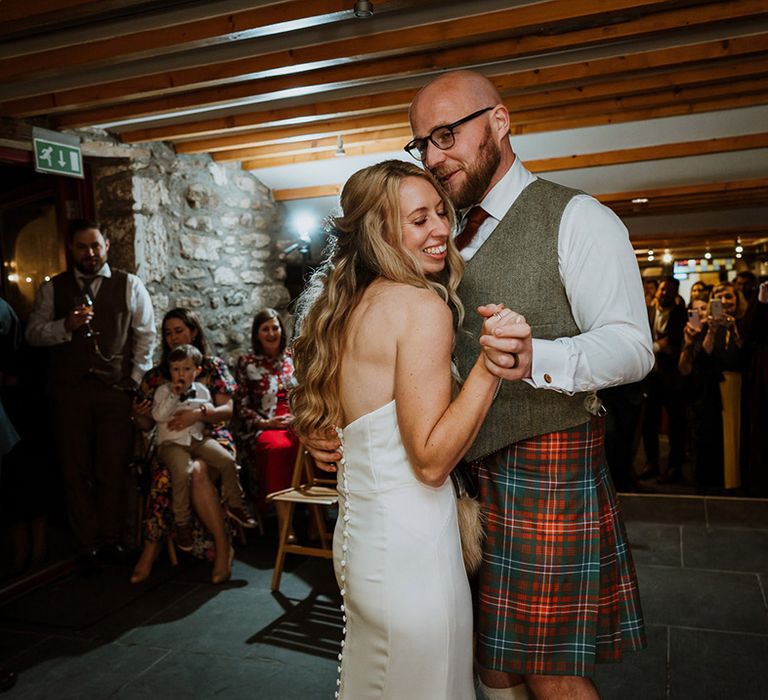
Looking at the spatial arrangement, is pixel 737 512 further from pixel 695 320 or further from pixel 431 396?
pixel 431 396

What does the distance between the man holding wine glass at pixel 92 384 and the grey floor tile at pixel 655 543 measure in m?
2.71

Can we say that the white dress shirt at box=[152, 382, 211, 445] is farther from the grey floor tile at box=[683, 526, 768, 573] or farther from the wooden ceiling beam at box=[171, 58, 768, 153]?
the grey floor tile at box=[683, 526, 768, 573]

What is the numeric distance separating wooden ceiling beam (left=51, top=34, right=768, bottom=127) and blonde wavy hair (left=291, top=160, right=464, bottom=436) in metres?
1.80

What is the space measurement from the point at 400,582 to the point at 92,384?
9.22 ft

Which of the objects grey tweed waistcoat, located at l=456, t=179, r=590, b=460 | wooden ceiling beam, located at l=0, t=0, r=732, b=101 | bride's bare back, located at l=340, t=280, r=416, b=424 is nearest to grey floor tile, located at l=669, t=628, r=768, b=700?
grey tweed waistcoat, located at l=456, t=179, r=590, b=460

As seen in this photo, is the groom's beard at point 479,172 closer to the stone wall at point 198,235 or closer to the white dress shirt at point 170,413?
the white dress shirt at point 170,413

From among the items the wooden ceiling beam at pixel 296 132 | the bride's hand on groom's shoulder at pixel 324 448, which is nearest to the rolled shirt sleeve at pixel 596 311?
the bride's hand on groom's shoulder at pixel 324 448

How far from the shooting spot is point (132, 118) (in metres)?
3.61

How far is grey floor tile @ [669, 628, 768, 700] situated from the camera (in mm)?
2379

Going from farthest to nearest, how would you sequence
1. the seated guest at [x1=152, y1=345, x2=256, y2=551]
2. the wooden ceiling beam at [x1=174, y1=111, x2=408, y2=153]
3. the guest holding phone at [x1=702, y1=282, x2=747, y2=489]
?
1. the guest holding phone at [x1=702, y1=282, x2=747, y2=489]
2. the wooden ceiling beam at [x1=174, y1=111, x2=408, y2=153]
3. the seated guest at [x1=152, y1=345, x2=256, y2=551]


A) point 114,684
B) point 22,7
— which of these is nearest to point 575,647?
point 114,684

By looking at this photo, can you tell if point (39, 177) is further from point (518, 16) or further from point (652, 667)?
point (652, 667)

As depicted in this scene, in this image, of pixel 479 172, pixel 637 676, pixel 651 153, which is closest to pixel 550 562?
pixel 479 172

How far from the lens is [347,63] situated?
3199mm
